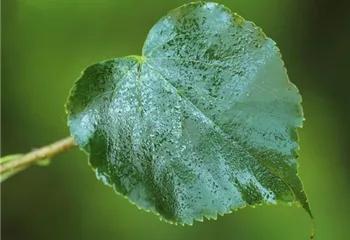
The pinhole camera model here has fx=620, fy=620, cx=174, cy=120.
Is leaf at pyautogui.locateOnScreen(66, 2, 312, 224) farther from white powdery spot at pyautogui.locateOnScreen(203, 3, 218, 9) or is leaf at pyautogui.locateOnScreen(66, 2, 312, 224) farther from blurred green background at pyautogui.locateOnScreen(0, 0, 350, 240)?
blurred green background at pyautogui.locateOnScreen(0, 0, 350, 240)

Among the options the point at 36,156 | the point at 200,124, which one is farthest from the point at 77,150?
the point at 200,124

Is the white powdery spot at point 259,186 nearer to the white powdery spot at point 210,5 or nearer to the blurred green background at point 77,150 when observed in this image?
the white powdery spot at point 210,5

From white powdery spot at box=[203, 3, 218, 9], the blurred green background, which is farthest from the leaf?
the blurred green background

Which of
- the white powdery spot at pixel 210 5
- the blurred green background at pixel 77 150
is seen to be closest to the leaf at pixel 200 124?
the white powdery spot at pixel 210 5

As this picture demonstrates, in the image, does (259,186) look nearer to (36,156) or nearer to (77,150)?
(36,156)

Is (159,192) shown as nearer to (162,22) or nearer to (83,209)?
(162,22)

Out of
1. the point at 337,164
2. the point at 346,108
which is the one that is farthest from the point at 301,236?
the point at 346,108
